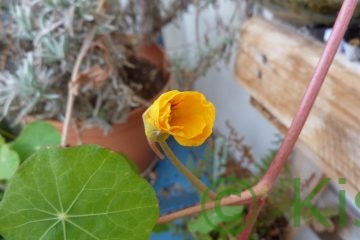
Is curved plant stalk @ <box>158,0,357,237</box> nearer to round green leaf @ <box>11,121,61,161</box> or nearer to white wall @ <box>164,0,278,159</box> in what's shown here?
round green leaf @ <box>11,121,61,161</box>

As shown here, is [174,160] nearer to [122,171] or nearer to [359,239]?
[122,171]

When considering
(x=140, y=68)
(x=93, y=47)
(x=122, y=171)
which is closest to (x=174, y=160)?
(x=122, y=171)

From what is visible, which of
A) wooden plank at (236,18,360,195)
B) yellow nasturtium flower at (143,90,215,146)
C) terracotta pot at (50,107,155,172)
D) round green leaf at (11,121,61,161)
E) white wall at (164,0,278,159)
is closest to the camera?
yellow nasturtium flower at (143,90,215,146)

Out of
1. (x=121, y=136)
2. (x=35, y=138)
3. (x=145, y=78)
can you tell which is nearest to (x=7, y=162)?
(x=35, y=138)

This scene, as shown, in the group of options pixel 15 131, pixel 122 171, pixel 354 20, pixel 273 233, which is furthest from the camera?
pixel 15 131

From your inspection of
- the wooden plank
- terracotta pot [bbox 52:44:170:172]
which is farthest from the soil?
the wooden plank

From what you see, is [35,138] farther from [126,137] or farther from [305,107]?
[305,107]

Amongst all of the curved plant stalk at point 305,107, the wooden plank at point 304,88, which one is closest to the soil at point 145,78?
the wooden plank at point 304,88
